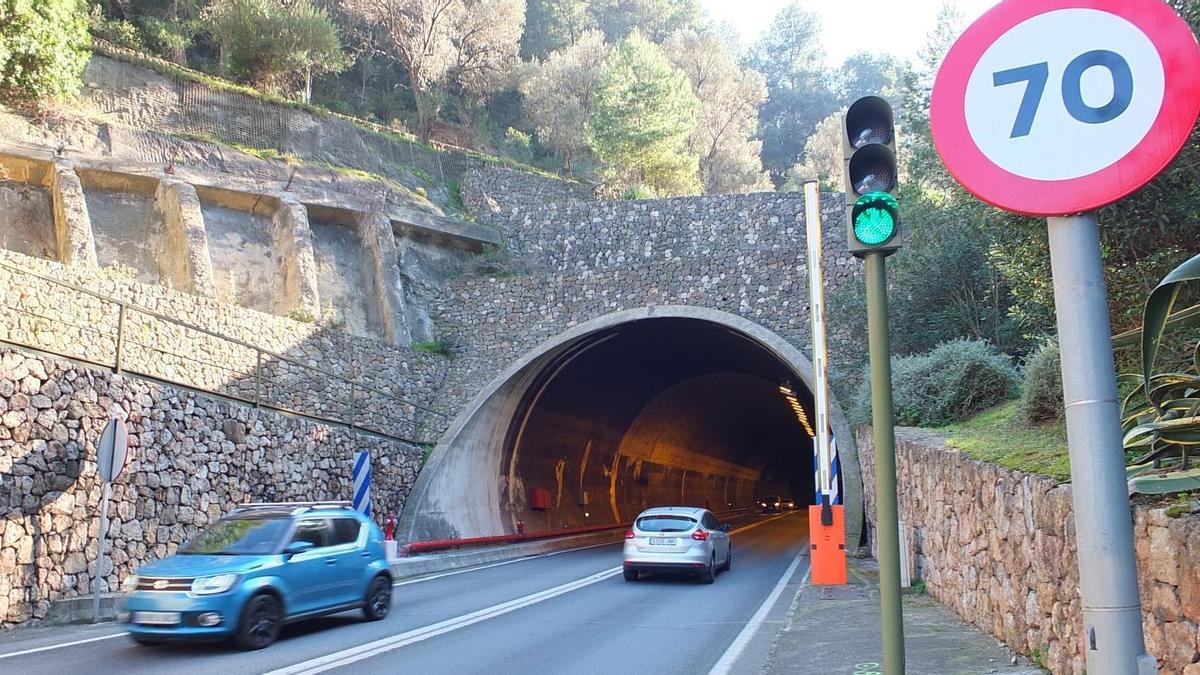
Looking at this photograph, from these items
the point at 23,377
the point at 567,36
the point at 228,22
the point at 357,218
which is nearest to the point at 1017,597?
the point at 23,377

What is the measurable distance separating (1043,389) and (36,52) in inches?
966

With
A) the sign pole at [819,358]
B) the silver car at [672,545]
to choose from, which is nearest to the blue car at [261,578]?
the silver car at [672,545]

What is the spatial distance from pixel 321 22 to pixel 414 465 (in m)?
22.1

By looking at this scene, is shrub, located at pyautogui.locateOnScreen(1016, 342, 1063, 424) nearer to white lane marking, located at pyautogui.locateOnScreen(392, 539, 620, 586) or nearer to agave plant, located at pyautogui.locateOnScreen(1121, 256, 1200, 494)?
agave plant, located at pyautogui.locateOnScreen(1121, 256, 1200, 494)

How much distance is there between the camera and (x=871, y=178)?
12.6 ft

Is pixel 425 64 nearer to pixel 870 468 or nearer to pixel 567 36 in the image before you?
pixel 567 36

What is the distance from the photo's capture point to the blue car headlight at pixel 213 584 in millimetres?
9367

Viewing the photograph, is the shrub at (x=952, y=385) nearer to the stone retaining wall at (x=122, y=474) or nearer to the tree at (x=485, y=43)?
the stone retaining wall at (x=122, y=474)

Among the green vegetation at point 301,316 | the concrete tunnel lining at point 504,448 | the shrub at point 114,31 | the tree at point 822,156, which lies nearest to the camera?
the concrete tunnel lining at point 504,448

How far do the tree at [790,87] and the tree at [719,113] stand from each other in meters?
9.66

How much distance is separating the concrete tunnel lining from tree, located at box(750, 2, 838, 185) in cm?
4587

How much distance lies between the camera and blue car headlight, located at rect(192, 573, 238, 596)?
937cm

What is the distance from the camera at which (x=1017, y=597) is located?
7.77 meters

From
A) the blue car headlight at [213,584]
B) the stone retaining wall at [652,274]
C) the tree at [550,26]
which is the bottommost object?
the blue car headlight at [213,584]
